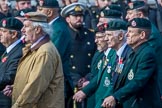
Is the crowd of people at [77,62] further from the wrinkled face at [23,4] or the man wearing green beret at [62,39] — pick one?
the wrinkled face at [23,4]

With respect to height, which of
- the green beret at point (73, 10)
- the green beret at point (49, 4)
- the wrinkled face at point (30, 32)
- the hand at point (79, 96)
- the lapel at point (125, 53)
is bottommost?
the hand at point (79, 96)

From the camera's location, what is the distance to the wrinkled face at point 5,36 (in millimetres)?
10797

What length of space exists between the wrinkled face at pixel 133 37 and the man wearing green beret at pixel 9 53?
4.54 feet

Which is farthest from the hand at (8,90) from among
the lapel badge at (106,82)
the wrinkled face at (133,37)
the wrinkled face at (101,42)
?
the wrinkled face at (101,42)

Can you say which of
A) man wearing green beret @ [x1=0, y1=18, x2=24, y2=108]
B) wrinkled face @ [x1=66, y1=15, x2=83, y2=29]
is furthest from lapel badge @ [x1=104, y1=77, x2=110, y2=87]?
wrinkled face @ [x1=66, y1=15, x2=83, y2=29]

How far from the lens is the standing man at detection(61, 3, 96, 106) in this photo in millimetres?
12992

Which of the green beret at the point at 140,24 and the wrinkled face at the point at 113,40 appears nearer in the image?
the green beret at the point at 140,24

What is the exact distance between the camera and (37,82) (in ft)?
30.5

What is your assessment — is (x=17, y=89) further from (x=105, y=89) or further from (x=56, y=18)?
(x=56, y=18)

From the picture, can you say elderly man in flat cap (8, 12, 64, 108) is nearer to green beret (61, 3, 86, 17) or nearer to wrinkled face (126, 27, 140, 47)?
wrinkled face (126, 27, 140, 47)

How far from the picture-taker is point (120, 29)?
Result: 1089 cm

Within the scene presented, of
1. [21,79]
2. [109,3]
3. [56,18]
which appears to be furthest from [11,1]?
[21,79]

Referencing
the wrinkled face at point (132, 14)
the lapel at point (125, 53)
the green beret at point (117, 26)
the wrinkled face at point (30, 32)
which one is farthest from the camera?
the wrinkled face at point (132, 14)

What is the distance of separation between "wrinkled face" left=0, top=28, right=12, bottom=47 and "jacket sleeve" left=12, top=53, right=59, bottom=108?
→ 1.46m
